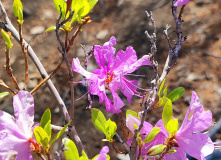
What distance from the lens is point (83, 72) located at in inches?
26.1

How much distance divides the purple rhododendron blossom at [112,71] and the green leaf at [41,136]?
0.42 ft

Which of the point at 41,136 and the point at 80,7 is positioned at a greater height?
the point at 80,7

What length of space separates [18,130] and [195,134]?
296 mm

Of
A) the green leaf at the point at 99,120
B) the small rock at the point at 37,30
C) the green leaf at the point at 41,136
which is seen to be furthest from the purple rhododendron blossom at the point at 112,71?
the small rock at the point at 37,30

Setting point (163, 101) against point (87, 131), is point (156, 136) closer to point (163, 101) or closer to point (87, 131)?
point (163, 101)

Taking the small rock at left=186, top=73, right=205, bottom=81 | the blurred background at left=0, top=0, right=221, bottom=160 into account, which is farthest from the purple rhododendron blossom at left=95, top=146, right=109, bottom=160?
the small rock at left=186, top=73, right=205, bottom=81

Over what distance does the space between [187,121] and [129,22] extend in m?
2.43

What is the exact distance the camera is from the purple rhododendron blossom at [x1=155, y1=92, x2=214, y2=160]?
587mm

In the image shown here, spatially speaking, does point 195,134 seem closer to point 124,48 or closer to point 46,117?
point 46,117

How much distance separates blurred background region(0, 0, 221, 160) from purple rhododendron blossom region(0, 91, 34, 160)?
4.71ft

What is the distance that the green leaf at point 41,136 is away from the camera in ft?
1.86

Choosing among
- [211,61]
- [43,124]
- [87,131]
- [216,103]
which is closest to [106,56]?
[43,124]

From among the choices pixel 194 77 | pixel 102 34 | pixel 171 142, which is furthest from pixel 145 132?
pixel 102 34

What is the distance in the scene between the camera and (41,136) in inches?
22.5
